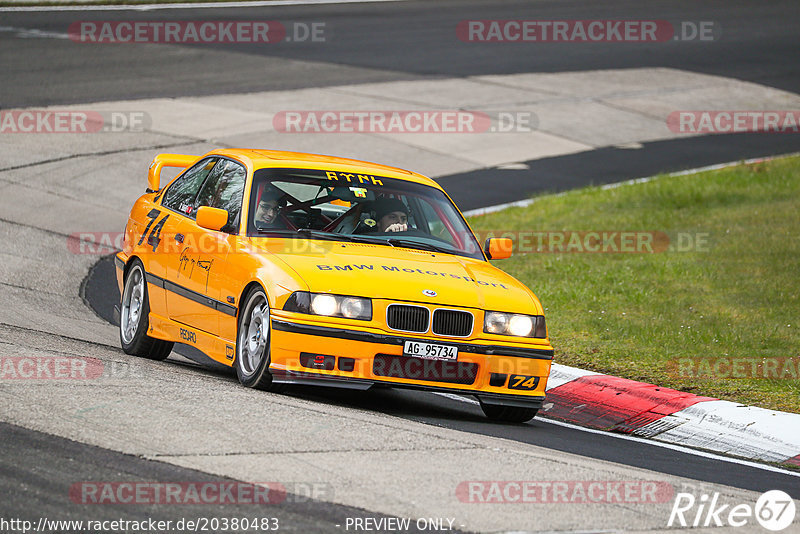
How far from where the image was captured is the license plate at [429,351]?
25.2 ft

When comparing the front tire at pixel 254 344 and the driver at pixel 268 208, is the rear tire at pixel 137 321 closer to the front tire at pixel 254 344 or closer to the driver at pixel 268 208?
the driver at pixel 268 208

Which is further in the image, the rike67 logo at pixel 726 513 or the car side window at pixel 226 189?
the car side window at pixel 226 189

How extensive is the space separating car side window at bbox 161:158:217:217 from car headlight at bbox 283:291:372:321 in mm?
2070

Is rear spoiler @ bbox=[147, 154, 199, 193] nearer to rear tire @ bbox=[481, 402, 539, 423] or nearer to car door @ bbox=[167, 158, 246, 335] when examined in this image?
car door @ bbox=[167, 158, 246, 335]

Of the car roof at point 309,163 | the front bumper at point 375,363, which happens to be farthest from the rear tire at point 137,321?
the front bumper at point 375,363

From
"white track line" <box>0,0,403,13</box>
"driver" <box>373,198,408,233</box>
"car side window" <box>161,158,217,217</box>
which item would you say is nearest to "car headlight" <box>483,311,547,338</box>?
"driver" <box>373,198,408,233</box>

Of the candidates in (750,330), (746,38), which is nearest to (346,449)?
(750,330)

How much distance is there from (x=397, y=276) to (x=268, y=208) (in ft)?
4.22

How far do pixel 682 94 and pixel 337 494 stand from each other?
2240cm

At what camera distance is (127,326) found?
979 centimetres

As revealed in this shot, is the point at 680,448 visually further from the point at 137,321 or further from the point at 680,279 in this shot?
the point at 680,279

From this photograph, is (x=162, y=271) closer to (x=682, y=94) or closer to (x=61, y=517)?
(x=61, y=517)

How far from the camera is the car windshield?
8664mm

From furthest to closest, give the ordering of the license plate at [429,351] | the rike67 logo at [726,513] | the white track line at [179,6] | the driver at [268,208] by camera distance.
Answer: the white track line at [179,6] → the driver at [268,208] → the license plate at [429,351] → the rike67 logo at [726,513]
